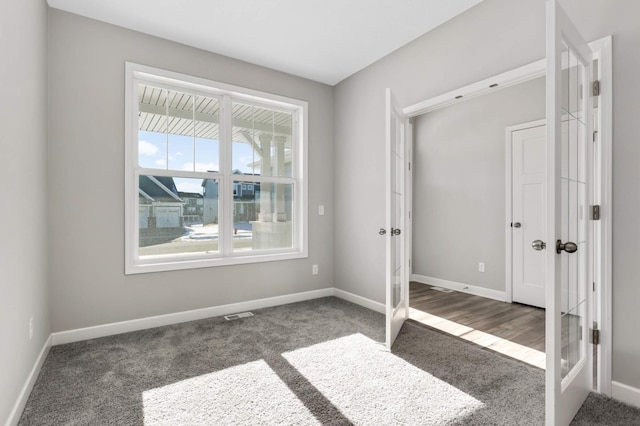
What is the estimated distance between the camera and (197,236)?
347 centimetres

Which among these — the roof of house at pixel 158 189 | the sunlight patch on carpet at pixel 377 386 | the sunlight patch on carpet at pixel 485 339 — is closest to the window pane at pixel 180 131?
the roof of house at pixel 158 189

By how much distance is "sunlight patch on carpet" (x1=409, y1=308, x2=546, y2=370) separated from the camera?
8.21ft

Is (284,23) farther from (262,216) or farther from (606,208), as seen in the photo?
(606,208)

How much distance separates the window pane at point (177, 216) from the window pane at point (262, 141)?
0.48m

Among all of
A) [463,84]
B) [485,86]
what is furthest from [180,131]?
[485,86]

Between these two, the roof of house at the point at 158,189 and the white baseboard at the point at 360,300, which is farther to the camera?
the white baseboard at the point at 360,300

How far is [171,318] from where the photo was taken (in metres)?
3.21

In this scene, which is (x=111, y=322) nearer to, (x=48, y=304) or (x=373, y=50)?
(x=48, y=304)

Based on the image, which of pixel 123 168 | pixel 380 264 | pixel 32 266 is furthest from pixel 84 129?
pixel 380 264

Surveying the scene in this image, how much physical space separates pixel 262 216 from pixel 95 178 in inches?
66.3

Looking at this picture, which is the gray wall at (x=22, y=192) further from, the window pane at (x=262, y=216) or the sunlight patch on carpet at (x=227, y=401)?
the window pane at (x=262, y=216)

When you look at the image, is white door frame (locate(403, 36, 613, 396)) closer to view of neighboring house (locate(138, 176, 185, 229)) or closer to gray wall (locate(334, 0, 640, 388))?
gray wall (locate(334, 0, 640, 388))

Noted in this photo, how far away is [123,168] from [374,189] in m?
2.52

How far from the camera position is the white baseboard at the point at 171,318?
2.78 meters
